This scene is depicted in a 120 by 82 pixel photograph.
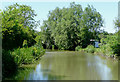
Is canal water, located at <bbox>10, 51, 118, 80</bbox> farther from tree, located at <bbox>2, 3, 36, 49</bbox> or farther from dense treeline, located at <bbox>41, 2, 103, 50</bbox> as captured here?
dense treeline, located at <bbox>41, 2, 103, 50</bbox>

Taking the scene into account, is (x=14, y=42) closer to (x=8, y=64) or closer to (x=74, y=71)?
(x=8, y=64)

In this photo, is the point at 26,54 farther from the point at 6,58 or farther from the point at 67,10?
the point at 67,10

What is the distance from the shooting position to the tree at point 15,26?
1105 cm

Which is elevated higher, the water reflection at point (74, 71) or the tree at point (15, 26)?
the tree at point (15, 26)

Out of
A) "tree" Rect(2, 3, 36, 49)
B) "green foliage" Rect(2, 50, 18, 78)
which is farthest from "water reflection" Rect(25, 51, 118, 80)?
"tree" Rect(2, 3, 36, 49)

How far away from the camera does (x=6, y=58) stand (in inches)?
328

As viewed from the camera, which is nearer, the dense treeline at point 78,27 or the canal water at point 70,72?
the canal water at point 70,72

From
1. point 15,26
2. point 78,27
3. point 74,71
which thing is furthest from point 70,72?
point 78,27

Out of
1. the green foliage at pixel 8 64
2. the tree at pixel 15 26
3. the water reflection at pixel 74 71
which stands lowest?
the water reflection at pixel 74 71

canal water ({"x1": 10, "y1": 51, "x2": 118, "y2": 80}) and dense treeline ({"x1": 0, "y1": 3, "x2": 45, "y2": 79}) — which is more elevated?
dense treeline ({"x1": 0, "y1": 3, "x2": 45, "y2": 79})

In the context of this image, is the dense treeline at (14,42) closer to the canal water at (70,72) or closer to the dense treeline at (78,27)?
the canal water at (70,72)

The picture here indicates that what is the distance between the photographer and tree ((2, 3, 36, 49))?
11.1 metres

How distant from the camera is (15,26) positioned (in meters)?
12.1

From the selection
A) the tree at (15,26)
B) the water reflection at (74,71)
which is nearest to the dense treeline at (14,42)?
the tree at (15,26)
